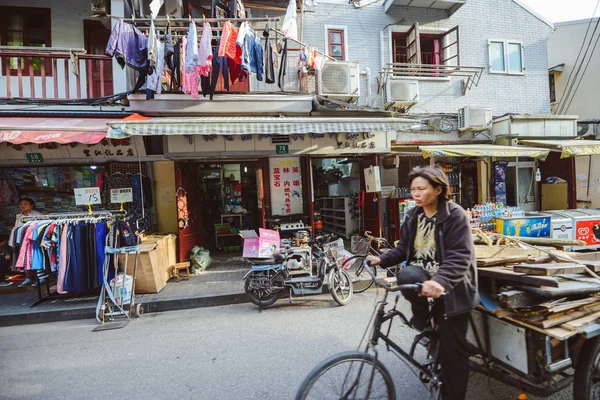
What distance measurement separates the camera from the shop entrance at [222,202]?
30.0 feet

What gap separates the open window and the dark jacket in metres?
9.46

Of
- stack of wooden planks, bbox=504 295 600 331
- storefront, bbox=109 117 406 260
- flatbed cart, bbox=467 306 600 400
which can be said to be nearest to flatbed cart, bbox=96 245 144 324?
storefront, bbox=109 117 406 260

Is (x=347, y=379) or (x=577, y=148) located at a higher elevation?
(x=577, y=148)

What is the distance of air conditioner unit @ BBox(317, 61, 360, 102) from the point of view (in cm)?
847

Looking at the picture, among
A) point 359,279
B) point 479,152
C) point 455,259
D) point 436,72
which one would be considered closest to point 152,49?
point 359,279

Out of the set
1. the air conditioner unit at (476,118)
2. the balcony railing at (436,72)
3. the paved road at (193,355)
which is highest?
the balcony railing at (436,72)

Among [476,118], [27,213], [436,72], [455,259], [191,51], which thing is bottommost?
[455,259]

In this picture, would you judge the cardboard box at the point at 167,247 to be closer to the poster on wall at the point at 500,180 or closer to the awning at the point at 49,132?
the awning at the point at 49,132

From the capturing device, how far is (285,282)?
5590 mm

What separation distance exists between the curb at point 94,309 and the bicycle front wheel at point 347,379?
3938 millimetres

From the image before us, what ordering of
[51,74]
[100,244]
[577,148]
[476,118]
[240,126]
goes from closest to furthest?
[100,244], [240,126], [51,74], [577,148], [476,118]

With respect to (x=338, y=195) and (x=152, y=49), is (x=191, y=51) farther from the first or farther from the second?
(x=338, y=195)

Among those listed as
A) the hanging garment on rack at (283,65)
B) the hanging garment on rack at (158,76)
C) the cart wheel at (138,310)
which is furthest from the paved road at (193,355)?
the hanging garment on rack at (283,65)

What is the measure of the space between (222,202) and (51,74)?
594 cm
